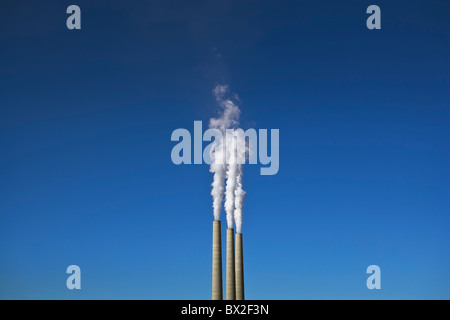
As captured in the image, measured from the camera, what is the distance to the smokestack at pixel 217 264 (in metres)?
51.7

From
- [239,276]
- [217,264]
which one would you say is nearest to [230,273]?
[239,276]

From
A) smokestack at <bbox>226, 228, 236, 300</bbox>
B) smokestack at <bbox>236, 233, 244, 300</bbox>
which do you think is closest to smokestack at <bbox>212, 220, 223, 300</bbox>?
smokestack at <bbox>226, 228, 236, 300</bbox>

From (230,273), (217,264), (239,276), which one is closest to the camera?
(217,264)

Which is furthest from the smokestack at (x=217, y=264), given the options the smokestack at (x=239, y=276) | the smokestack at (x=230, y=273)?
the smokestack at (x=239, y=276)

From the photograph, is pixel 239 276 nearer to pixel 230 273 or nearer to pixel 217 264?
pixel 230 273

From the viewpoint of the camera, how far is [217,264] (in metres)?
52.5

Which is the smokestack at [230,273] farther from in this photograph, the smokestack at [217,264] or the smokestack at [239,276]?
the smokestack at [217,264]

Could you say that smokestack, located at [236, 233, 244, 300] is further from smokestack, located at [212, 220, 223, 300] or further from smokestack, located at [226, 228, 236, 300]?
smokestack, located at [212, 220, 223, 300]

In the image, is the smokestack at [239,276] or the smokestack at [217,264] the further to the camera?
the smokestack at [239,276]

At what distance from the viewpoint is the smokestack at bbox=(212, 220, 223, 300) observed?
51.7 metres
